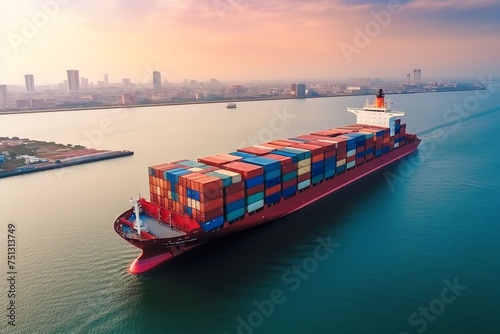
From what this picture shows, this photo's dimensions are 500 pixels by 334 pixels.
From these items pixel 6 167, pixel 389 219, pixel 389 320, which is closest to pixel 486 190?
pixel 389 219

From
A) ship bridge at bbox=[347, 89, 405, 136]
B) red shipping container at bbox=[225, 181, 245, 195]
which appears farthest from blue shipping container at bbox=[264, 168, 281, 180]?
ship bridge at bbox=[347, 89, 405, 136]

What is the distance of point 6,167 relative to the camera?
31906 millimetres

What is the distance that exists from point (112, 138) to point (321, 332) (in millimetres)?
45728

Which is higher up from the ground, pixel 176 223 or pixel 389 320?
pixel 176 223

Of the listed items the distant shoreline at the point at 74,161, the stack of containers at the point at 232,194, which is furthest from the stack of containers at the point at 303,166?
the distant shoreline at the point at 74,161

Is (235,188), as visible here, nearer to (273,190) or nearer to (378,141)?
(273,190)

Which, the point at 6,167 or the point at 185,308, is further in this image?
the point at 6,167

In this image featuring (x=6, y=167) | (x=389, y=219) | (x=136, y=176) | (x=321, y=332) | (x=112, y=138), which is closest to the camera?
(x=321, y=332)

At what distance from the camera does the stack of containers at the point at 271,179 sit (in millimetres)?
17656

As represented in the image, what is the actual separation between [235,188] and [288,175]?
168 inches

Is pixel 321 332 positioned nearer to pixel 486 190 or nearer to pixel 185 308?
pixel 185 308

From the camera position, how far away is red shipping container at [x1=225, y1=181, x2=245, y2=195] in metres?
15.5

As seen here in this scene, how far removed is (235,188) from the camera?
15.8m

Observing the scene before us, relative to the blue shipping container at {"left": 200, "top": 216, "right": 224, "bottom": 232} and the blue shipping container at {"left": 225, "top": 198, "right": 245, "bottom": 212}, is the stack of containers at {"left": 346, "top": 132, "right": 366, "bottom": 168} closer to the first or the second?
the blue shipping container at {"left": 225, "top": 198, "right": 245, "bottom": 212}
